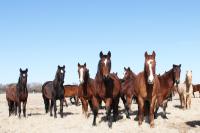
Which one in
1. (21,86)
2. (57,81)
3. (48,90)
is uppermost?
(57,81)

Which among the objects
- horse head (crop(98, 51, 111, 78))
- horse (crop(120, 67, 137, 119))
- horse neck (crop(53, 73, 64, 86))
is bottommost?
horse (crop(120, 67, 137, 119))

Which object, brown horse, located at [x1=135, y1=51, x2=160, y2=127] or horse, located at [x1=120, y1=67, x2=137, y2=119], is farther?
horse, located at [x1=120, y1=67, x2=137, y2=119]

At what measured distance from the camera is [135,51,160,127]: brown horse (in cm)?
1408

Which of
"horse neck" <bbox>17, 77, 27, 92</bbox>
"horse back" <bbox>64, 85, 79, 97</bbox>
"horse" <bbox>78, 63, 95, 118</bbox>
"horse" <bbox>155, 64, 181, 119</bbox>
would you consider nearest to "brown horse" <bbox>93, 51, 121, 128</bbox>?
"horse" <bbox>78, 63, 95, 118</bbox>

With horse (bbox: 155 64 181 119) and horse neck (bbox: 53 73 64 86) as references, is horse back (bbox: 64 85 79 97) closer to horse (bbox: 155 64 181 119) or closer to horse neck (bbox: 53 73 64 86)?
horse neck (bbox: 53 73 64 86)

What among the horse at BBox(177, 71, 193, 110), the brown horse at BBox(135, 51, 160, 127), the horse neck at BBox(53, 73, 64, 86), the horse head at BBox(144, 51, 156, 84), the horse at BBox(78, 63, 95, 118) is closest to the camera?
the horse head at BBox(144, 51, 156, 84)

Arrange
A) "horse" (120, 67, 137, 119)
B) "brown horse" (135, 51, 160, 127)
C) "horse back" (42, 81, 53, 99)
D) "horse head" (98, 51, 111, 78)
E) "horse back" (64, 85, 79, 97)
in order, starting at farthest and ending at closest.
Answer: "horse back" (64, 85, 79, 97)
"horse back" (42, 81, 53, 99)
"horse" (120, 67, 137, 119)
"horse head" (98, 51, 111, 78)
"brown horse" (135, 51, 160, 127)

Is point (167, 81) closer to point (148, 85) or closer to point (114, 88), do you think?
point (148, 85)

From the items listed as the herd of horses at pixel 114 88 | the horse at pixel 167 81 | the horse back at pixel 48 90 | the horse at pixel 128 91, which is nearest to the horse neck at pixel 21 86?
the herd of horses at pixel 114 88

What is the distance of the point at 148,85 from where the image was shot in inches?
582

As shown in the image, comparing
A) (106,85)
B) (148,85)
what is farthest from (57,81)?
(148,85)

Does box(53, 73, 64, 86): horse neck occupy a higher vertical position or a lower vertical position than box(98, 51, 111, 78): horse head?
lower

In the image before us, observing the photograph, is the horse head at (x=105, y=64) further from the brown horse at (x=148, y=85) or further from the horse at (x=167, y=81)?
the horse at (x=167, y=81)

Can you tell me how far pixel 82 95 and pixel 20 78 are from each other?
14.1ft
